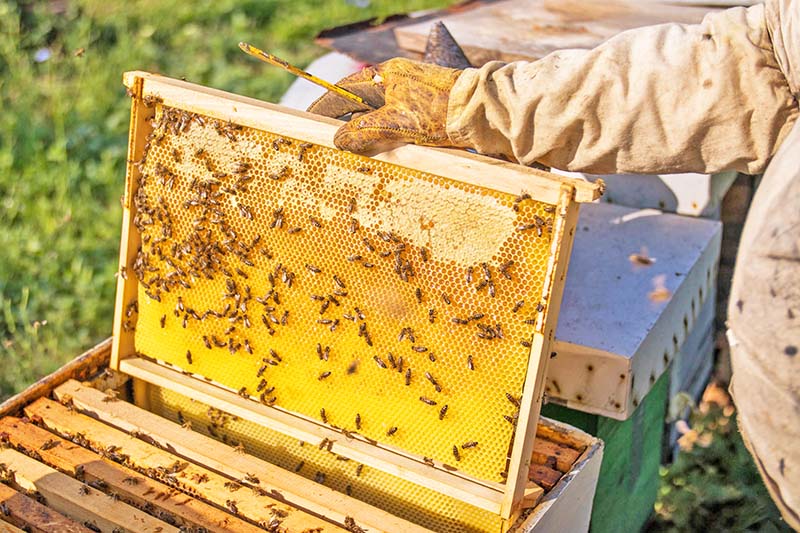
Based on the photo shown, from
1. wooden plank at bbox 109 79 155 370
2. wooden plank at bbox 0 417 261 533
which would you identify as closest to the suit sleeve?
wooden plank at bbox 109 79 155 370

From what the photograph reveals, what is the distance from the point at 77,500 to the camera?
2.72m

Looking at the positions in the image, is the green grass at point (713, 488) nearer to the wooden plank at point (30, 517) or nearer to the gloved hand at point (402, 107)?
the gloved hand at point (402, 107)

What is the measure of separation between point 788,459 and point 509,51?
3.04 metres

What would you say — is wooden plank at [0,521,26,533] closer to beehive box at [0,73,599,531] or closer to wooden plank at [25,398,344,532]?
wooden plank at [25,398,344,532]

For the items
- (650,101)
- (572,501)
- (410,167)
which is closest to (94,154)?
(410,167)

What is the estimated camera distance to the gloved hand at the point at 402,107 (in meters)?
2.64

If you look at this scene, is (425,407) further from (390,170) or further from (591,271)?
(591,271)

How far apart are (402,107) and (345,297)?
Result: 0.66 m

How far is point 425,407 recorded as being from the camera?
112 inches

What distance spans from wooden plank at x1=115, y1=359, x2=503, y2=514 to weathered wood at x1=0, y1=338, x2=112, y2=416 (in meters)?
0.19

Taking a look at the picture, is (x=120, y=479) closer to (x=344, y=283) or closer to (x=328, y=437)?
(x=328, y=437)

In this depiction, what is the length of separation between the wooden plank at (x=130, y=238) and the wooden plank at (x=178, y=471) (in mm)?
322

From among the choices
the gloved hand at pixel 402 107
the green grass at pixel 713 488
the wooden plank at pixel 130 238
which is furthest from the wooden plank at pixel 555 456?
the wooden plank at pixel 130 238

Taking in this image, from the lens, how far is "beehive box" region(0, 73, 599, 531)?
8.55 ft
